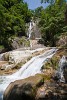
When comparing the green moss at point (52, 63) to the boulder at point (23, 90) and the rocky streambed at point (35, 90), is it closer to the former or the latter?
the rocky streambed at point (35, 90)

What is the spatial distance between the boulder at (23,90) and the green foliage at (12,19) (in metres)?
16.6

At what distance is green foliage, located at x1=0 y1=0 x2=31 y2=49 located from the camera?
96.2ft

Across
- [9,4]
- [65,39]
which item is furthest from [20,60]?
[9,4]

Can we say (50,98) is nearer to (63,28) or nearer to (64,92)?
(64,92)

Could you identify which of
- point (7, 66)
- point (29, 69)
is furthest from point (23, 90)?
point (7, 66)

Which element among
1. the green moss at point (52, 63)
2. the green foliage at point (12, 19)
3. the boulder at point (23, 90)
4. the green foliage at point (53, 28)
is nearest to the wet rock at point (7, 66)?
the green moss at point (52, 63)

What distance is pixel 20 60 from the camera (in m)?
19.0

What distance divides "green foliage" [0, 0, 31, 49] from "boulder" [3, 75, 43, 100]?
54.5 ft

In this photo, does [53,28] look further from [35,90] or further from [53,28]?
[35,90]

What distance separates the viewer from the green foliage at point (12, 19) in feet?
96.2

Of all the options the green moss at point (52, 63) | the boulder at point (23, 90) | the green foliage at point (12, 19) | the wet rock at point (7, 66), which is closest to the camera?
the boulder at point (23, 90)

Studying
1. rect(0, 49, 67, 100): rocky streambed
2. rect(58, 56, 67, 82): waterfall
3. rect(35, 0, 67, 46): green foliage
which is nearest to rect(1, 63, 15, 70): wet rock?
rect(58, 56, 67, 82): waterfall

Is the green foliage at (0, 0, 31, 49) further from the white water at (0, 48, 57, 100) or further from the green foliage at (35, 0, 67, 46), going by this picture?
the white water at (0, 48, 57, 100)

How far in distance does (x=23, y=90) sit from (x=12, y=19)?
72.7ft
